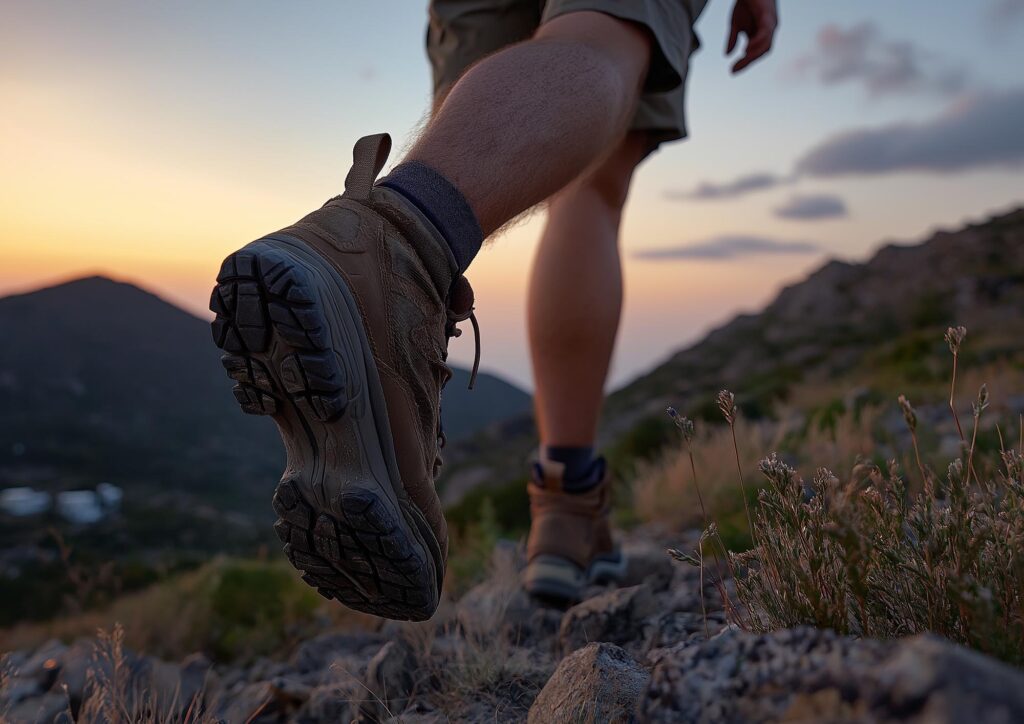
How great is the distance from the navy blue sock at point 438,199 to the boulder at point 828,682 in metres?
0.86

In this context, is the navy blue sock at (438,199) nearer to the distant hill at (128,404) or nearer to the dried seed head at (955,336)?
the dried seed head at (955,336)

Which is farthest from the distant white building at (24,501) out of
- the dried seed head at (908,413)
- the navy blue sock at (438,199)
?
the dried seed head at (908,413)

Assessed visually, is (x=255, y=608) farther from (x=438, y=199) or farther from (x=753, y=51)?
(x=753, y=51)

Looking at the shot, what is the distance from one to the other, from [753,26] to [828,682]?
2.33m

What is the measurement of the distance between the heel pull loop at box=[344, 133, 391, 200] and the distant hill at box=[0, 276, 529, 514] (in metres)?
48.1

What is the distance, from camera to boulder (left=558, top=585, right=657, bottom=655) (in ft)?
6.70

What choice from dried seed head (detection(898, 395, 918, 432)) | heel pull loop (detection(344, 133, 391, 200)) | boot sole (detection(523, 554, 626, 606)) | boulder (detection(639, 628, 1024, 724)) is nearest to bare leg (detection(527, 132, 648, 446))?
boot sole (detection(523, 554, 626, 606))

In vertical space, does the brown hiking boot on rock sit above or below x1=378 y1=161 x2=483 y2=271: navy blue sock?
below

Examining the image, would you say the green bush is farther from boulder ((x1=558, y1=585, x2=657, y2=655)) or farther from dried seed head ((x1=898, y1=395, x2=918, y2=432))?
dried seed head ((x1=898, y1=395, x2=918, y2=432))

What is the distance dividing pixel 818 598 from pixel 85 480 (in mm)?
72532

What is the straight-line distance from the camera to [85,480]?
2547 inches

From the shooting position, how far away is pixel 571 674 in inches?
55.1

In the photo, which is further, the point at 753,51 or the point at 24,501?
the point at 24,501

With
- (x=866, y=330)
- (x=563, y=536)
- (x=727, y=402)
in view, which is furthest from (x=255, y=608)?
(x=866, y=330)
